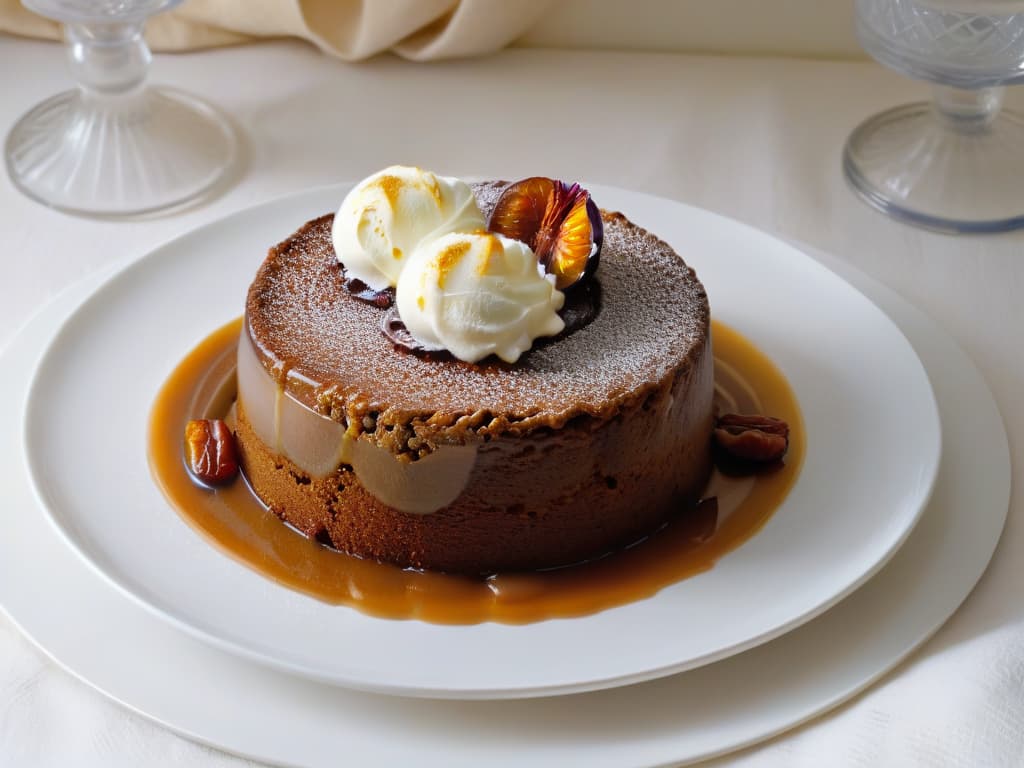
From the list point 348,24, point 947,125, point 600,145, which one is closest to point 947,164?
point 947,125

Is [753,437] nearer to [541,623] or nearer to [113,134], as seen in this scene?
[541,623]

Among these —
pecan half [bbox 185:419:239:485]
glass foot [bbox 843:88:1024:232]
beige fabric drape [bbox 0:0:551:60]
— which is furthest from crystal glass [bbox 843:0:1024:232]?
pecan half [bbox 185:419:239:485]

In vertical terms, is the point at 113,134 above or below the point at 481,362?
below

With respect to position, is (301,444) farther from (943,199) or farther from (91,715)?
(943,199)

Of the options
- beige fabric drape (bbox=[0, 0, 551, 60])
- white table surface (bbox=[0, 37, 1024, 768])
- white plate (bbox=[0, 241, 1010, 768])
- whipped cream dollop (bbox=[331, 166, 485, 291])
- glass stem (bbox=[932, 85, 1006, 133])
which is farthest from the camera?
beige fabric drape (bbox=[0, 0, 551, 60])

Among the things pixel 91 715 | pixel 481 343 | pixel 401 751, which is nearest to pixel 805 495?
pixel 481 343

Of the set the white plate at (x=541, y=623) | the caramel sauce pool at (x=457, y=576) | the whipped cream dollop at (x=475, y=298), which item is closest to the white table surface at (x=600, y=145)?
the white plate at (x=541, y=623)

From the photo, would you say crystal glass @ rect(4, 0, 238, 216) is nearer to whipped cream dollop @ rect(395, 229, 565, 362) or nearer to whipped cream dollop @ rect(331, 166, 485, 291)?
whipped cream dollop @ rect(331, 166, 485, 291)

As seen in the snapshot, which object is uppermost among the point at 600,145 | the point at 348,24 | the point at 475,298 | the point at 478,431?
the point at 475,298
